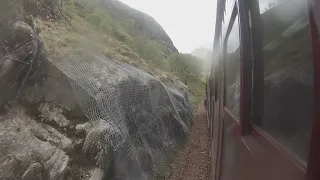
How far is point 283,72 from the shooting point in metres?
1.24

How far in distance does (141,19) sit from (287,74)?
4544 cm

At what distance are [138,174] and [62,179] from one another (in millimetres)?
2828

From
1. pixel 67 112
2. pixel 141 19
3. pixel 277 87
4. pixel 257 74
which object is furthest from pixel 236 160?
pixel 141 19

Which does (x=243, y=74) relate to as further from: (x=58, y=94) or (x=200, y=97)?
(x=200, y=97)

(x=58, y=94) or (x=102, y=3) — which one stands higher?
(x=102, y=3)

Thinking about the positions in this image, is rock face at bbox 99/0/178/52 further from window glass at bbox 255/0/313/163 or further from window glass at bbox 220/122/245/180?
window glass at bbox 255/0/313/163

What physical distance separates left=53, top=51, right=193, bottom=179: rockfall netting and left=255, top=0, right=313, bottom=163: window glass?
5.40 metres

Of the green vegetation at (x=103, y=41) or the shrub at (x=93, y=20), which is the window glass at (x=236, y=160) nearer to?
the green vegetation at (x=103, y=41)

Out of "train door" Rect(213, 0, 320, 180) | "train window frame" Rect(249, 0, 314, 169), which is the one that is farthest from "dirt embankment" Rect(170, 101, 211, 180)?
"train window frame" Rect(249, 0, 314, 169)

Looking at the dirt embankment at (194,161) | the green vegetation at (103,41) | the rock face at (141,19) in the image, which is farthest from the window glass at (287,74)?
the rock face at (141,19)

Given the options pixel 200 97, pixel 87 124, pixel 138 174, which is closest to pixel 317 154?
pixel 87 124

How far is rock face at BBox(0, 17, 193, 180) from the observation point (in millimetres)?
5043

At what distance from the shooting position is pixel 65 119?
6.57 metres

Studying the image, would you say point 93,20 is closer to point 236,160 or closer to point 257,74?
point 236,160
